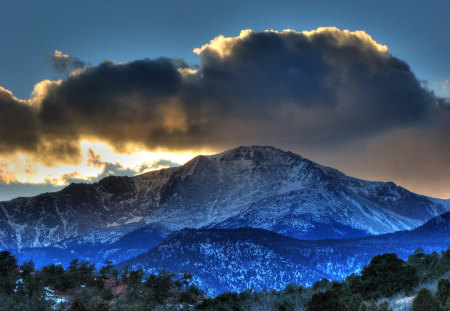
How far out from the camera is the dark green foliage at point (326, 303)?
5572cm

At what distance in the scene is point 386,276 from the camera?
397ft

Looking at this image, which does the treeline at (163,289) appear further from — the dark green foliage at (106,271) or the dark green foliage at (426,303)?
the dark green foliage at (426,303)

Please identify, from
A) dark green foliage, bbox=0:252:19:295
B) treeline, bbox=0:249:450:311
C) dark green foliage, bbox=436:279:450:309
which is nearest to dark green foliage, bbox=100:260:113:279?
treeline, bbox=0:249:450:311

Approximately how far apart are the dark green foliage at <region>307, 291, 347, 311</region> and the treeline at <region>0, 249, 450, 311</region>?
1168 inches

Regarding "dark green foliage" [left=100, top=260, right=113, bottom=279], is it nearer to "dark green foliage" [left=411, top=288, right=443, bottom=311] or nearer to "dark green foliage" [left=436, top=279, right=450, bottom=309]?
"dark green foliage" [left=436, top=279, right=450, bottom=309]

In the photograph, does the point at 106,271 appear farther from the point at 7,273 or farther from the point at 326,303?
the point at 326,303

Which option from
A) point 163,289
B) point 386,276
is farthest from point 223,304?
point 386,276

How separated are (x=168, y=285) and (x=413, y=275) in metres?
79.7

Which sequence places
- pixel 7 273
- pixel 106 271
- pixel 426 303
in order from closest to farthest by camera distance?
pixel 426 303 → pixel 7 273 → pixel 106 271

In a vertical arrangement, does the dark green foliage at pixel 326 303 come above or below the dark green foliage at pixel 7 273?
below

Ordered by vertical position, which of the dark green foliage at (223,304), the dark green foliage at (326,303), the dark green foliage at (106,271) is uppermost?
the dark green foliage at (106,271)

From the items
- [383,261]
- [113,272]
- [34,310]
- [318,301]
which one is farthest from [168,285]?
[318,301]

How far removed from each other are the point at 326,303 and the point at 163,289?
107 meters

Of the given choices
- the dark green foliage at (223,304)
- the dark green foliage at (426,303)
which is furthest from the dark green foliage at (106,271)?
the dark green foliage at (426,303)
